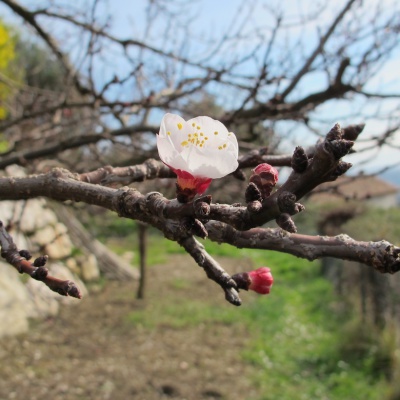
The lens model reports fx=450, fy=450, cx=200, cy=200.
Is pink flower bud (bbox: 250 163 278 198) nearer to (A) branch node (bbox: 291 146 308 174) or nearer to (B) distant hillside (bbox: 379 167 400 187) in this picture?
(A) branch node (bbox: 291 146 308 174)

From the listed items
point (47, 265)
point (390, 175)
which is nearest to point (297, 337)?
point (47, 265)

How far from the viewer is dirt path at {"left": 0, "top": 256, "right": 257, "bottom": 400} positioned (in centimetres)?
566

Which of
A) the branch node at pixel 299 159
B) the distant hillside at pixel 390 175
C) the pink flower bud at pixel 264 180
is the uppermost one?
the distant hillside at pixel 390 175

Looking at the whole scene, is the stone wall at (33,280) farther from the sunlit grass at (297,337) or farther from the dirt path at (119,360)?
the sunlit grass at (297,337)

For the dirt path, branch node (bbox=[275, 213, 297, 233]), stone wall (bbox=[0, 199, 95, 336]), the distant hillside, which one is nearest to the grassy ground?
the dirt path

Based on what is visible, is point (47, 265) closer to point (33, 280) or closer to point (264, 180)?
point (33, 280)

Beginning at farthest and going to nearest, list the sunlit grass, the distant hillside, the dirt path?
the sunlit grass → the dirt path → the distant hillside

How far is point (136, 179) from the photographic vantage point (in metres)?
1.49

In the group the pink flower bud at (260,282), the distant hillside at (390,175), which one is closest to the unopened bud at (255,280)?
the pink flower bud at (260,282)

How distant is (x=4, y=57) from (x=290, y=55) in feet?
45.1

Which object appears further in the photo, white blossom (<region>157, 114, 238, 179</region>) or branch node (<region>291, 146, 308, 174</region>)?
white blossom (<region>157, 114, 238, 179</region>)

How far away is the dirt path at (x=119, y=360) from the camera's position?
5.66 meters

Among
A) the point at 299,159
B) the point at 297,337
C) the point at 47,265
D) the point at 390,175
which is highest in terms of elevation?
the point at 390,175

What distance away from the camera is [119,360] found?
6492 millimetres
